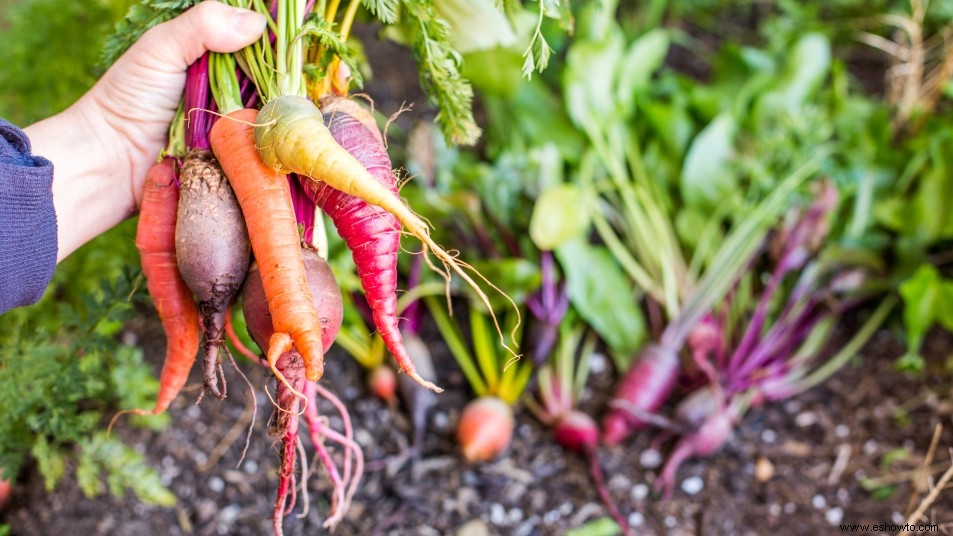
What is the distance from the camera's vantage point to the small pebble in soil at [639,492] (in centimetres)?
147

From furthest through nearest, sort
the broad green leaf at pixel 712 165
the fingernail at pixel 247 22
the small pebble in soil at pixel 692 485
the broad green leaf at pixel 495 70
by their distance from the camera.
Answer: the broad green leaf at pixel 712 165 < the broad green leaf at pixel 495 70 < the small pebble in soil at pixel 692 485 < the fingernail at pixel 247 22

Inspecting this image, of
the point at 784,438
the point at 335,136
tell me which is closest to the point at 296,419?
the point at 335,136

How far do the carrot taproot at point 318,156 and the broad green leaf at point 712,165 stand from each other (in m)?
1.06

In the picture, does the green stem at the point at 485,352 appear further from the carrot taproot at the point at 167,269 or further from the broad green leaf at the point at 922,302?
the broad green leaf at the point at 922,302

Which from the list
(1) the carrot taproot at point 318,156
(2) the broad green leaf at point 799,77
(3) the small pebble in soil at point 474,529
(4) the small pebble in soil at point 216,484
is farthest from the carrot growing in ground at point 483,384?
(2) the broad green leaf at point 799,77

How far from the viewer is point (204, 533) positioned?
1.36 metres

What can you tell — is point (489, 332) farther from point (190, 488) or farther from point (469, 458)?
point (190, 488)

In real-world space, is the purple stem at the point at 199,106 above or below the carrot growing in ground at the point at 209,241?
above

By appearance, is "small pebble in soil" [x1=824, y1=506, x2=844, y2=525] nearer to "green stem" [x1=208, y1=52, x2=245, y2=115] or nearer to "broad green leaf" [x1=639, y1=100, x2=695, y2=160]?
"broad green leaf" [x1=639, y1=100, x2=695, y2=160]

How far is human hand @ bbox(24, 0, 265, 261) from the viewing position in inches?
41.0

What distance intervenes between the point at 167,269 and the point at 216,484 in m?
0.60

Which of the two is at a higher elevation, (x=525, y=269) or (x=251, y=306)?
(x=251, y=306)

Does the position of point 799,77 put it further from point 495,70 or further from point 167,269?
point 167,269

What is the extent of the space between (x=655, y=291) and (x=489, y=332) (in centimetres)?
42
